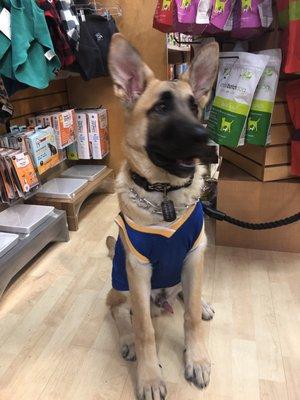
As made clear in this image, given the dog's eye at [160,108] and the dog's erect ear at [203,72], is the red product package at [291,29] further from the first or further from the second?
the dog's eye at [160,108]

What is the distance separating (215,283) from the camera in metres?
1.75

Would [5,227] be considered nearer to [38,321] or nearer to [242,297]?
[38,321]

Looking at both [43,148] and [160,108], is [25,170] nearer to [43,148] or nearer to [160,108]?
[43,148]

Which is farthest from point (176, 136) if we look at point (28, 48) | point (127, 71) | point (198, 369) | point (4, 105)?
point (28, 48)

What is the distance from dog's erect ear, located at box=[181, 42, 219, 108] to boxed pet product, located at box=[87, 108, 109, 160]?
1557 mm

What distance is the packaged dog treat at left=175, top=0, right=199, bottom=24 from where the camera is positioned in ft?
4.96

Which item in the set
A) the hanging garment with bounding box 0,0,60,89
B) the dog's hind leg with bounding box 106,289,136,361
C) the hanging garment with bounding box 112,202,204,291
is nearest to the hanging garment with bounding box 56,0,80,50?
the hanging garment with bounding box 0,0,60,89

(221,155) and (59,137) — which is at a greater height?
(59,137)

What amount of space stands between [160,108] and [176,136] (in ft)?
0.53

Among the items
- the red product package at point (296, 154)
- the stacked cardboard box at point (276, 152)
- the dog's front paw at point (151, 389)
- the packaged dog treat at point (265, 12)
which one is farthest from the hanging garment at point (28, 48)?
the dog's front paw at point (151, 389)

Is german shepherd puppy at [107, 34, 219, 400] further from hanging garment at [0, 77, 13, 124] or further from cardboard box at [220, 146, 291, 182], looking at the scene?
hanging garment at [0, 77, 13, 124]

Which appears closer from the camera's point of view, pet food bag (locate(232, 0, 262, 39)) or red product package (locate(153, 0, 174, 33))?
pet food bag (locate(232, 0, 262, 39))

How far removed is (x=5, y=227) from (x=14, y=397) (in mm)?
1006

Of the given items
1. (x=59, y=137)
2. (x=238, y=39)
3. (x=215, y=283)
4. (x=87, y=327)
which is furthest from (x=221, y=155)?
(x=87, y=327)
